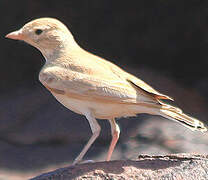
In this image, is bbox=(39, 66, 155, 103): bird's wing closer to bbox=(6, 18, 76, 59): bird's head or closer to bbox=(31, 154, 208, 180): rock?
bbox=(6, 18, 76, 59): bird's head

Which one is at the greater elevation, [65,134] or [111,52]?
[111,52]

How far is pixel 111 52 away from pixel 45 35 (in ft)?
18.7

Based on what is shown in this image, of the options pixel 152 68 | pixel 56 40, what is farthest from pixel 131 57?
pixel 56 40

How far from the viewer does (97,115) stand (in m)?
3.62

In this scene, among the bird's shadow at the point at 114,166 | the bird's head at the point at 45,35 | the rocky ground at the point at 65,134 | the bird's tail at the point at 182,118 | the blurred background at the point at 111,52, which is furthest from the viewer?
the blurred background at the point at 111,52

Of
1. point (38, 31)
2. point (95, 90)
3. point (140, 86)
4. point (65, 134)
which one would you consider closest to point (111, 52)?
point (65, 134)

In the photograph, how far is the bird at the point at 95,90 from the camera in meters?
3.51

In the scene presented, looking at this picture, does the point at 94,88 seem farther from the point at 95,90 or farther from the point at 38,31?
the point at 38,31

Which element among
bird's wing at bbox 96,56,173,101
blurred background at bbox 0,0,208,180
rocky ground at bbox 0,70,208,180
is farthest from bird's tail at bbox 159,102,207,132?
blurred background at bbox 0,0,208,180

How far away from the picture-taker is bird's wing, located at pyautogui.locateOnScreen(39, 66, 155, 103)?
3.50 metres

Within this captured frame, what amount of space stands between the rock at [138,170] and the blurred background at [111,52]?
4.08 meters

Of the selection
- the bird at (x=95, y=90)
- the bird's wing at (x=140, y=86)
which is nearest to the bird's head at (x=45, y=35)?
the bird at (x=95, y=90)

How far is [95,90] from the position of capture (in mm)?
3510

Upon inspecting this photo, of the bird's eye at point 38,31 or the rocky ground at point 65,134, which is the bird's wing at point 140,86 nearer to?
the bird's eye at point 38,31
